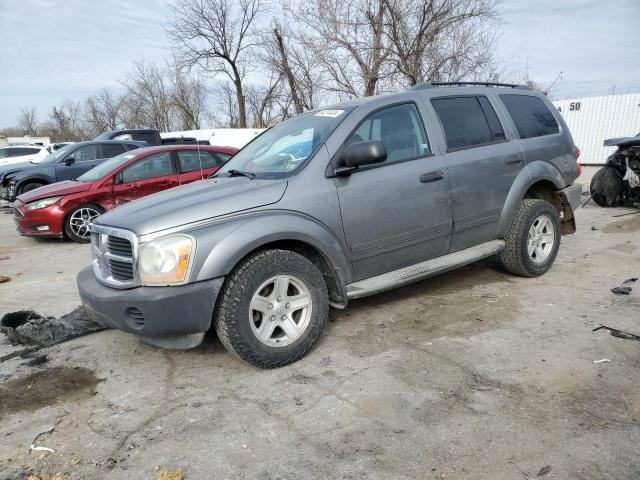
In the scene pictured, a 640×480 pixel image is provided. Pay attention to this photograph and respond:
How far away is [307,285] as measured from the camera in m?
3.47

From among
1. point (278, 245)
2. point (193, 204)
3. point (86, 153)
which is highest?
point (86, 153)

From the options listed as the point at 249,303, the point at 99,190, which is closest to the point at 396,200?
the point at 249,303

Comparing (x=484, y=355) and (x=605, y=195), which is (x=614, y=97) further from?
(x=484, y=355)

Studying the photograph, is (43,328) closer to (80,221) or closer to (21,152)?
(80,221)

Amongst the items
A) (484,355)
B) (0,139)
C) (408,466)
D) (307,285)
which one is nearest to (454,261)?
(484,355)

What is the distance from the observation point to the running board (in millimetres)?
3779

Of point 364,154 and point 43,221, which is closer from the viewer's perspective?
point 364,154

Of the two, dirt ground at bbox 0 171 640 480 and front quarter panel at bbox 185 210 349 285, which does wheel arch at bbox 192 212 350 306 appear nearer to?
front quarter panel at bbox 185 210 349 285

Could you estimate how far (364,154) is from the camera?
3.56m

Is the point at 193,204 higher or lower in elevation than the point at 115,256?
higher

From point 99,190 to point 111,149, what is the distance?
186 inches

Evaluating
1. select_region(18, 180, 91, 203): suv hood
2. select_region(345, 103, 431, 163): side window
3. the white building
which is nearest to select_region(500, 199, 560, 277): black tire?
select_region(345, 103, 431, 163): side window

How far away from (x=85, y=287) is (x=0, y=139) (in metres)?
84.0

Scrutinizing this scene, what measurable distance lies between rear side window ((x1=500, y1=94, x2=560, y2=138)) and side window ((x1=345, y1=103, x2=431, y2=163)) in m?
1.32
